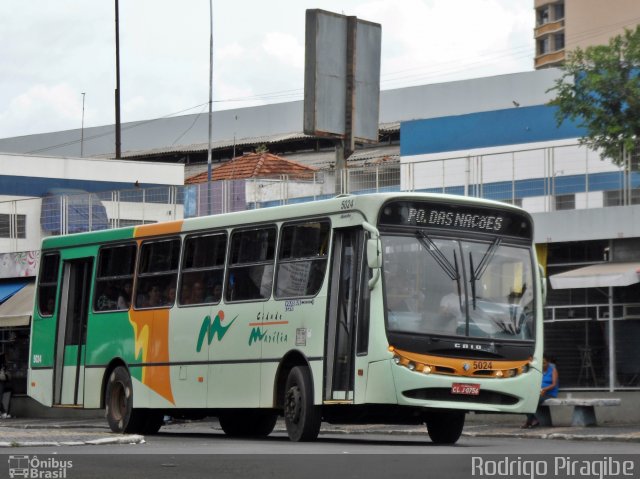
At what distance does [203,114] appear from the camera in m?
84.8

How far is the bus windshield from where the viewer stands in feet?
60.5

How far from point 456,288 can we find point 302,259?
216 centimetres

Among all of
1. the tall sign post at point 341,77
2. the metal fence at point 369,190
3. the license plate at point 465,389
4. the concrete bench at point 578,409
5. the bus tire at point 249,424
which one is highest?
the tall sign post at point 341,77

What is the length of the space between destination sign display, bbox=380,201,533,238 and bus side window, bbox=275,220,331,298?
38.8 inches

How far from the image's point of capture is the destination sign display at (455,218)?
61.7 ft

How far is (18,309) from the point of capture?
Answer: 118ft

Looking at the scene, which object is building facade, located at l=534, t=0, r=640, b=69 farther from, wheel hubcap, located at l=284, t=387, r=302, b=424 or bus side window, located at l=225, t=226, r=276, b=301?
wheel hubcap, located at l=284, t=387, r=302, b=424

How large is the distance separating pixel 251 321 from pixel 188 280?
1.82m

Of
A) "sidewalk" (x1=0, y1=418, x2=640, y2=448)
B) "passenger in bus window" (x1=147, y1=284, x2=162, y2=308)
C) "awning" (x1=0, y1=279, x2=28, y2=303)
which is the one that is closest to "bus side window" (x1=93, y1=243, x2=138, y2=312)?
"passenger in bus window" (x1=147, y1=284, x2=162, y2=308)

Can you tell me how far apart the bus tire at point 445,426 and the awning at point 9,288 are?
780 inches

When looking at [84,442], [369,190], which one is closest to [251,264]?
[84,442]
